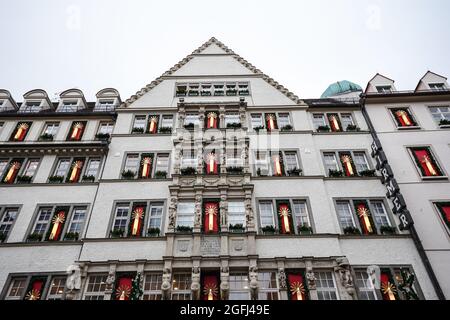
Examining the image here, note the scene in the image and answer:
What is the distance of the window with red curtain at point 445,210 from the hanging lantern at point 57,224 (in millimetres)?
21044

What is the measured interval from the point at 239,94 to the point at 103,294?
654 inches

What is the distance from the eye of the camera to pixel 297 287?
49.8ft

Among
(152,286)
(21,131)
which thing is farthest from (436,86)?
(21,131)

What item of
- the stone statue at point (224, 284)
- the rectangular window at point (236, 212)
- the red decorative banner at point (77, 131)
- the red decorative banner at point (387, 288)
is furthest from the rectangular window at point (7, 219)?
the red decorative banner at point (387, 288)

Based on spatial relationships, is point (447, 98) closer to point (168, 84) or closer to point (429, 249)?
point (429, 249)

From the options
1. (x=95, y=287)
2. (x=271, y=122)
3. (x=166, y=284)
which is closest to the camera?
(x=166, y=284)

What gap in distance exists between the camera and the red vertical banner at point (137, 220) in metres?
17.1

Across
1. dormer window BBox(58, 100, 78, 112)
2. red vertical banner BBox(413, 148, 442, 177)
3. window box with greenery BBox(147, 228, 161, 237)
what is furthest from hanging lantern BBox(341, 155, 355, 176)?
dormer window BBox(58, 100, 78, 112)

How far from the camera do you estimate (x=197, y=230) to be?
1669 cm

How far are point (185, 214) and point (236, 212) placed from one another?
2883 millimetres

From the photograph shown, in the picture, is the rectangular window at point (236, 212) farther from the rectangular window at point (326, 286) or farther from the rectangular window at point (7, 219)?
the rectangular window at point (7, 219)

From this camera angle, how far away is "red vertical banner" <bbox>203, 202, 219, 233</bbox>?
56.1 feet

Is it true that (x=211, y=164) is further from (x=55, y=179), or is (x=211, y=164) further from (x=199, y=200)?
(x=55, y=179)

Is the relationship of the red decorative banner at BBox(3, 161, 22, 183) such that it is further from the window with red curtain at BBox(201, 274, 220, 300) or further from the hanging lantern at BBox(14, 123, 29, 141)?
the window with red curtain at BBox(201, 274, 220, 300)
